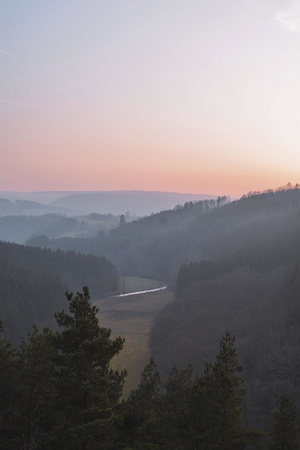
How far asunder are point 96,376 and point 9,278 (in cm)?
9422

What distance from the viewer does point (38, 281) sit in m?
116

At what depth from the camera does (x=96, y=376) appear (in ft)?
55.7

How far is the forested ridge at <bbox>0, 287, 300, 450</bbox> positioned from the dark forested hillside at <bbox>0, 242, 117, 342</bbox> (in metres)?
65.8

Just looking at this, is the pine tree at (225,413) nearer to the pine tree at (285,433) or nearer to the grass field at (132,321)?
the pine tree at (285,433)

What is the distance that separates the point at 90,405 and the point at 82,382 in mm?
1305

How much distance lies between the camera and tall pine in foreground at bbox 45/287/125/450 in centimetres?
1639

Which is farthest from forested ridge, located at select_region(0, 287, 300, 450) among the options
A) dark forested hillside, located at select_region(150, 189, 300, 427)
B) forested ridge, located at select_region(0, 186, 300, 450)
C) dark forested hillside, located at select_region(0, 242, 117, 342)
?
dark forested hillside, located at select_region(0, 242, 117, 342)

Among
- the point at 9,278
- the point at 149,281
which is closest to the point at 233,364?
the point at 9,278

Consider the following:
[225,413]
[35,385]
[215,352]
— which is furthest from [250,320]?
[35,385]

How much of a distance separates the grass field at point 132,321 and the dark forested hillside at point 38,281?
14.1 metres

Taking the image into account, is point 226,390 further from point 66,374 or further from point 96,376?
point 66,374

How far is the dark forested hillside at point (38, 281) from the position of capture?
300 ft

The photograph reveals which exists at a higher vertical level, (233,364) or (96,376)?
(96,376)

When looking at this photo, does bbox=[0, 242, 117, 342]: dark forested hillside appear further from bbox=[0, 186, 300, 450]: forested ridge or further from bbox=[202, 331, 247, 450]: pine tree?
bbox=[202, 331, 247, 450]: pine tree
